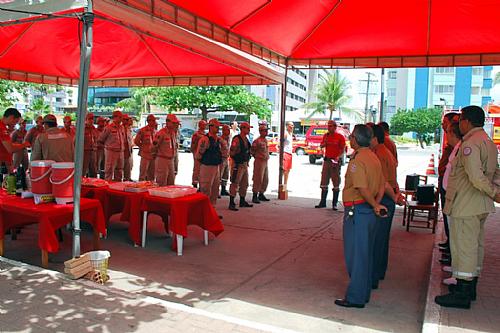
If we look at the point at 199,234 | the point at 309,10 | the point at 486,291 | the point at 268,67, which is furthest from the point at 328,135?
the point at 486,291

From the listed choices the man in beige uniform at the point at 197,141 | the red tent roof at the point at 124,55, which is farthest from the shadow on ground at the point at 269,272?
the red tent roof at the point at 124,55

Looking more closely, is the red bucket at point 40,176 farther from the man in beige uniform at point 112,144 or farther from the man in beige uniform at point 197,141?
the man in beige uniform at point 112,144

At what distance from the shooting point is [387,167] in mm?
5074

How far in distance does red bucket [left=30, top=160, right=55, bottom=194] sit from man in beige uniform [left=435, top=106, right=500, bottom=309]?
4370 mm

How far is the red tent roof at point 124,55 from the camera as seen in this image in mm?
5805

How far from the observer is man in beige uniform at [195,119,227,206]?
25.2ft

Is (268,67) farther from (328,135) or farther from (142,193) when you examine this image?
(142,193)

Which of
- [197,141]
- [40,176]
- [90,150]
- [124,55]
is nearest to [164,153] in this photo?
[197,141]

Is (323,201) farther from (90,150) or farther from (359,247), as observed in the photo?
Result: (90,150)

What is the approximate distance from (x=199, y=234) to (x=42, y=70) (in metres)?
7.44

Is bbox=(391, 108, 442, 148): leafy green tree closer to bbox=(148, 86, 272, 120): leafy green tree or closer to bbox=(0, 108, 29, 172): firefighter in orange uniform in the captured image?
bbox=(148, 86, 272, 120): leafy green tree

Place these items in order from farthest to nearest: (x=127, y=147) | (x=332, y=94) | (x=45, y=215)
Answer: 1. (x=332, y=94)
2. (x=127, y=147)
3. (x=45, y=215)

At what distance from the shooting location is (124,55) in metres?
9.75

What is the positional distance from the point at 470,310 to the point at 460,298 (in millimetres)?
127
